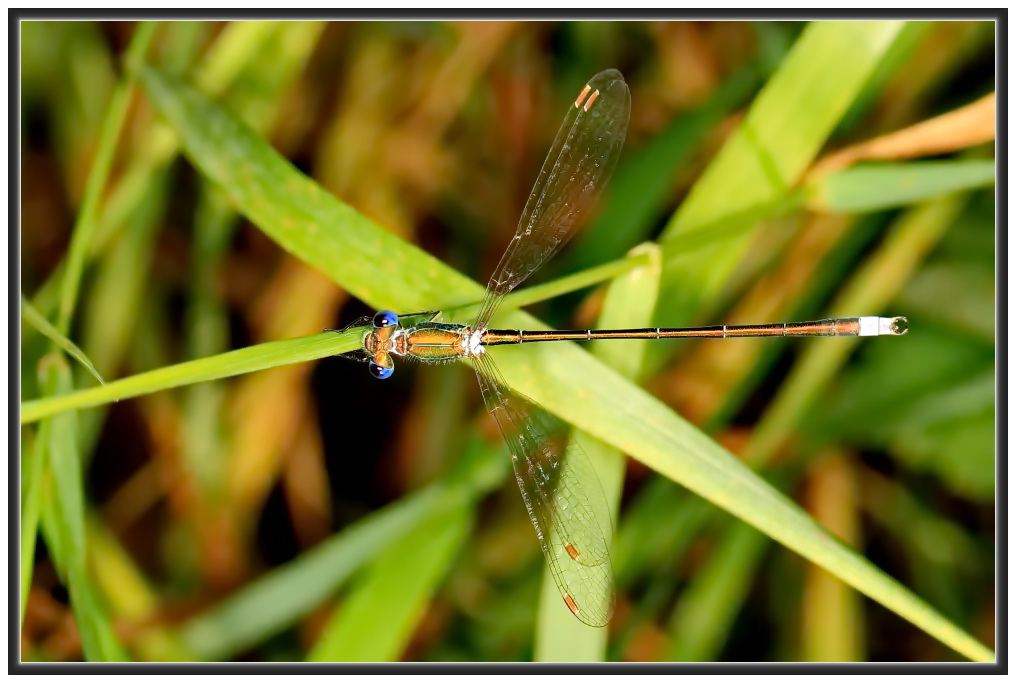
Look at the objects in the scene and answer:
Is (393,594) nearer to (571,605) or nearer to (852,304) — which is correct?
(571,605)

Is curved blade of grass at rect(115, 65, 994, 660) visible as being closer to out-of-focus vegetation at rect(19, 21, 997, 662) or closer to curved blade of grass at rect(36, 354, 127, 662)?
out-of-focus vegetation at rect(19, 21, 997, 662)

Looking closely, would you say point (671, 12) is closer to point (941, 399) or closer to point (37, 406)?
point (941, 399)

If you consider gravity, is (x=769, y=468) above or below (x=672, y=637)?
above

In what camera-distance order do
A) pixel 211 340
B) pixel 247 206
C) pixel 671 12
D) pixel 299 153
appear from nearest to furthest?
pixel 247 206
pixel 671 12
pixel 211 340
pixel 299 153

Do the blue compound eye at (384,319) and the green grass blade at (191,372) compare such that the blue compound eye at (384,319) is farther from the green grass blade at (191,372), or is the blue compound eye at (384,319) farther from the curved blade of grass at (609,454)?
the curved blade of grass at (609,454)

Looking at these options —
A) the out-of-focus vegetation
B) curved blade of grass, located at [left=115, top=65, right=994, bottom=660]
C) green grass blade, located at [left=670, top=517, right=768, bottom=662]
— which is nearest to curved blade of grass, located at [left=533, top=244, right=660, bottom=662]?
the out-of-focus vegetation

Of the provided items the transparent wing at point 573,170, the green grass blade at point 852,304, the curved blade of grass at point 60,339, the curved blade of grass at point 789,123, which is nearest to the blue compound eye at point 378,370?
the transparent wing at point 573,170

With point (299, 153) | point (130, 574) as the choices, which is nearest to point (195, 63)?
point (299, 153)
